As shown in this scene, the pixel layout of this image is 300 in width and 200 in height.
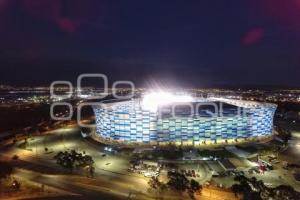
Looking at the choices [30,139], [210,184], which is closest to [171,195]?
[210,184]

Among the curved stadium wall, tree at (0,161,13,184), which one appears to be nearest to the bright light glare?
the curved stadium wall

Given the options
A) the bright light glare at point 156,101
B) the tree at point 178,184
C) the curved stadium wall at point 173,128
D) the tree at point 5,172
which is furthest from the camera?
the bright light glare at point 156,101

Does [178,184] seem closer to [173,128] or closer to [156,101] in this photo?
[173,128]

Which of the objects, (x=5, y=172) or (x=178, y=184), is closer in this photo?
(x=178, y=184)

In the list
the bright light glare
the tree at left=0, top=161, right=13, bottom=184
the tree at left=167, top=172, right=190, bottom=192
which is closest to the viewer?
the tree at left=167, top=172, right=190, bottom=192

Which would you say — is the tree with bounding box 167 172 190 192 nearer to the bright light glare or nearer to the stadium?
the stadium

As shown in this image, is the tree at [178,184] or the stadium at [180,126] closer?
the tree at [178,184]

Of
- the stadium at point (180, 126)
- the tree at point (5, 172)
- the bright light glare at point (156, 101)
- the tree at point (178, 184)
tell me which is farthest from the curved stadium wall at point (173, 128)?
the tree at point (178, 184)

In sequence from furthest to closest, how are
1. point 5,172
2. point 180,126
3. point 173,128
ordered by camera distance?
point 180,126 → point 173,128 → point 5,172

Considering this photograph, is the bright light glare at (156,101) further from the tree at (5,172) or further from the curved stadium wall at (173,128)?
the tree at (5,172)

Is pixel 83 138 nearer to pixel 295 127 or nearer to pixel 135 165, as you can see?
pixel 135 165

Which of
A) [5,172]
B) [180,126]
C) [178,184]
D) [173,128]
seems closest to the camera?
[178,184]

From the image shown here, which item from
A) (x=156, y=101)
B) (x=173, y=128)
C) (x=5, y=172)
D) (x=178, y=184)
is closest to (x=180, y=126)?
(x=173, y=128)
